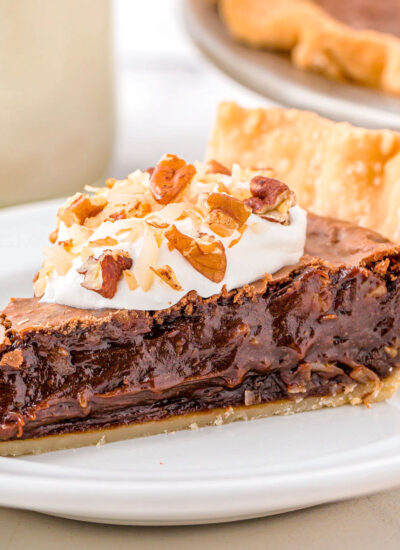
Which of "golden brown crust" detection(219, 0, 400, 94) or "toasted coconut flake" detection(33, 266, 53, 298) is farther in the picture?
"golden brown crust" detection(219, 0, 400, 94)

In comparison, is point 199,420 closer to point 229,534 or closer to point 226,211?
point 229,534

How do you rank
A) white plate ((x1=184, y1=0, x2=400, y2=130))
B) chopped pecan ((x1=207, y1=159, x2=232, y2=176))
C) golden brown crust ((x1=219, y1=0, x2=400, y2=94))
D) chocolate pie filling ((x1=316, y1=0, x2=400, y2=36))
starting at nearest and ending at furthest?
chopped pecan ((x1=207, y1=159, x2=232, y2=176)), white plate ((x1=184, y1=0, x2=400, y2=130)), golden brown crust ((x1=219, y1=0, x2=400, y2=94)), chocolate pie filling ((x1=316, y1=0, x2=400, y2=36))

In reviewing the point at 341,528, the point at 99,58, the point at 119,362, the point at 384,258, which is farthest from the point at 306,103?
the point at 341,528

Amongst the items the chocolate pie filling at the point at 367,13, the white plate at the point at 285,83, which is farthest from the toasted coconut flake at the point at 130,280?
the chocolate pie filling at the point at 367,13

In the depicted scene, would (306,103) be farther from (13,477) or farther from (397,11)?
(13,477)

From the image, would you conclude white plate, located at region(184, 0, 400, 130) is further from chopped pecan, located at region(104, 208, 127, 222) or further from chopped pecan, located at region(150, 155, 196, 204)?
chopped pecan, located at region(104, 208, 127, 222)

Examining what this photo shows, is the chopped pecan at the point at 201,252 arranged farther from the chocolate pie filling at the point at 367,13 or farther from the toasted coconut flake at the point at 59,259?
the chocolate pie filling at the point at 367,13

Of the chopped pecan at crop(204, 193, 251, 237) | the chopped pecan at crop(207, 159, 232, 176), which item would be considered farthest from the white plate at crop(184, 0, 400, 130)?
the chopped pecan at crop(204, 193, 251, 237)
